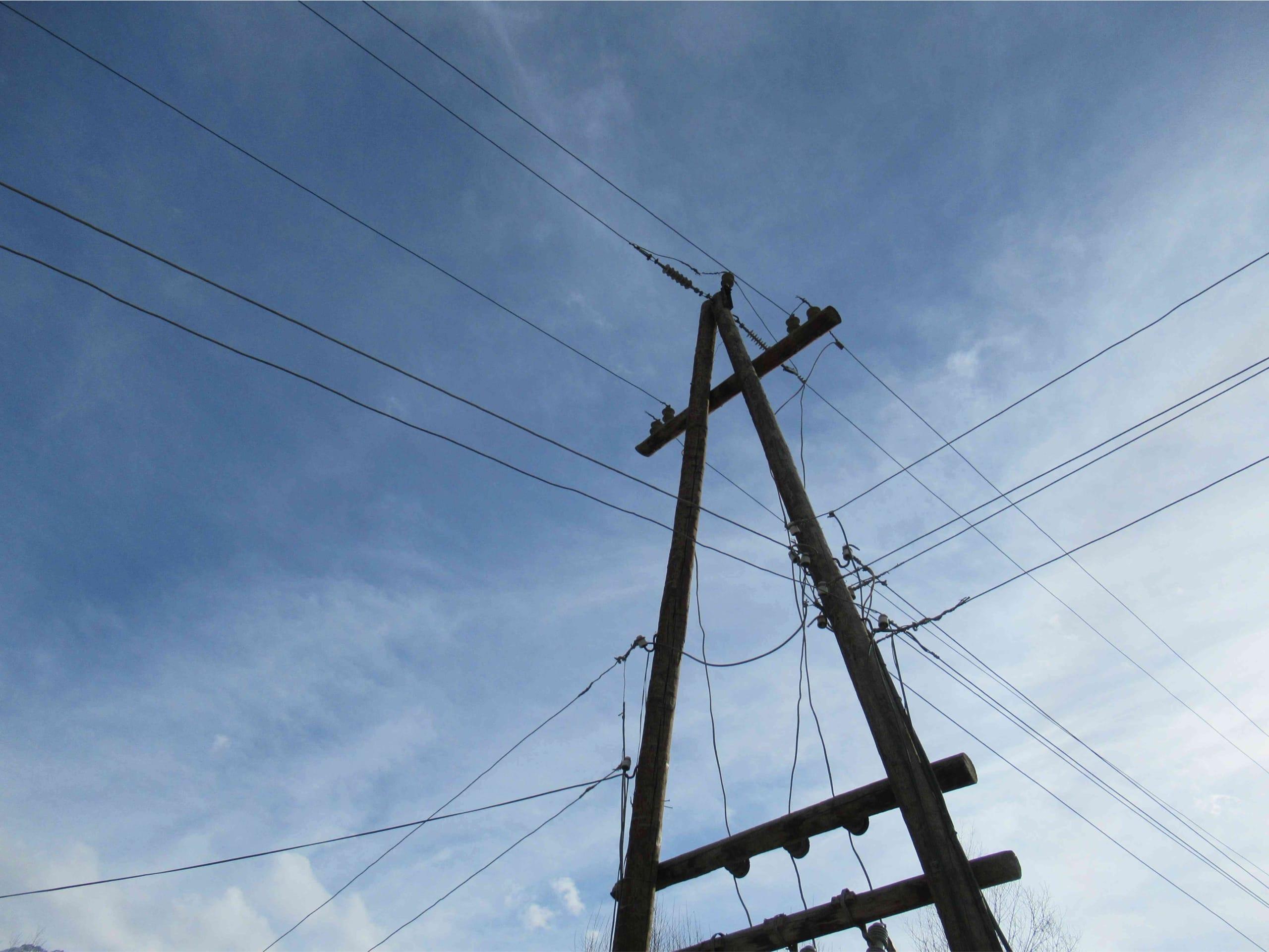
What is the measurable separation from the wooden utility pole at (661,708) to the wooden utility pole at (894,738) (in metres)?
0.20

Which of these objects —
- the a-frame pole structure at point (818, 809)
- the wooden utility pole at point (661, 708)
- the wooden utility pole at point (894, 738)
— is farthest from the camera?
the wooden utility pole at point (661, 708)

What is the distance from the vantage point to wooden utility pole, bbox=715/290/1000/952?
3955 mm

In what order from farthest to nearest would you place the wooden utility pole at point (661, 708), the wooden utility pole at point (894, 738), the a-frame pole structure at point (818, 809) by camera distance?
the wooden utility pole at point (661, 708)
the a-frame pole structure at point (818, 809)
the wooden utility pole at point (894, 738)

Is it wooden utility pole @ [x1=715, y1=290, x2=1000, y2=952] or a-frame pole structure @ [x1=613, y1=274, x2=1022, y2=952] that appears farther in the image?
a-frame pole structure @ [x1=613, y1=274, x2=1022, y2=952]

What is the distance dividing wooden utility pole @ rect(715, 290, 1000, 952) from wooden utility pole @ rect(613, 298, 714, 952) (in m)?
0.20

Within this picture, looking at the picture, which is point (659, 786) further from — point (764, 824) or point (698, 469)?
point (698, 469)

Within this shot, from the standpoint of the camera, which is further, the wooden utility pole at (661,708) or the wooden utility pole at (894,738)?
the wooden utility pole at (661,708)

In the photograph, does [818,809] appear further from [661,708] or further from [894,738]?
[661,708]

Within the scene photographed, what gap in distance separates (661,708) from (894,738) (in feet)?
5.69

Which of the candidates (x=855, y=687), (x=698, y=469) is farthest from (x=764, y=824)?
(x=698, y=469)

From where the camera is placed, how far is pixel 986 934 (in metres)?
3.84

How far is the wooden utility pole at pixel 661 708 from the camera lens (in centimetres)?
481

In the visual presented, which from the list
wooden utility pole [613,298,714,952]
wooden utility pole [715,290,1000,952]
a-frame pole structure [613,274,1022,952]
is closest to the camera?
wooden utility pole [715,290,1000,952]

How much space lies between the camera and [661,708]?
5.48 meters
